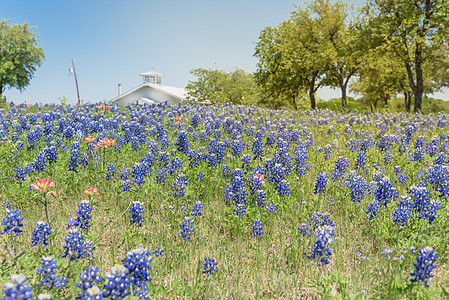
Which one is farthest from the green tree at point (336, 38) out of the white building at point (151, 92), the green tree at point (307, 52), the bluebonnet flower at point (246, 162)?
the bluebonnet flower at point (246, 162)

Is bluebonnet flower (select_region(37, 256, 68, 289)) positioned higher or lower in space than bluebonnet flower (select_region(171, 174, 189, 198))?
lower

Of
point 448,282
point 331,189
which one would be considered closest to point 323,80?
point 331,189

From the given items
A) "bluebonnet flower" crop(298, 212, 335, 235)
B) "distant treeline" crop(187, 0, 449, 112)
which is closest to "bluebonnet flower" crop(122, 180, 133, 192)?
"bluebonnet flower" crop(298, 212, 335, 235)

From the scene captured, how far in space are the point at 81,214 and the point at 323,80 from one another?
A: 3655cm

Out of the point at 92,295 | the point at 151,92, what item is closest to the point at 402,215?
the point at 92,295

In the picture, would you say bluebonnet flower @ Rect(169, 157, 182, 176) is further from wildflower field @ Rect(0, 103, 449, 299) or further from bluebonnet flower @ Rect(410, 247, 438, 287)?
bluebonnet flower @ Rect(410, 247, 438, 287)

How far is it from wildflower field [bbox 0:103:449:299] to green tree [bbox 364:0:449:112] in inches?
853

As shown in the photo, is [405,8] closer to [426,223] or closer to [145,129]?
[145,129]

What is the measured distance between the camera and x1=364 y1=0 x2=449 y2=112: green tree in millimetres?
23953

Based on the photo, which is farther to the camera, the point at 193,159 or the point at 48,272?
the point at 193,159

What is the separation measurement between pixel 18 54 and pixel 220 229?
57.9m

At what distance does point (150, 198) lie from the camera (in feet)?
16.3

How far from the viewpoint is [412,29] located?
25.6m

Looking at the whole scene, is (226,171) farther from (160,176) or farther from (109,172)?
(109,172)
